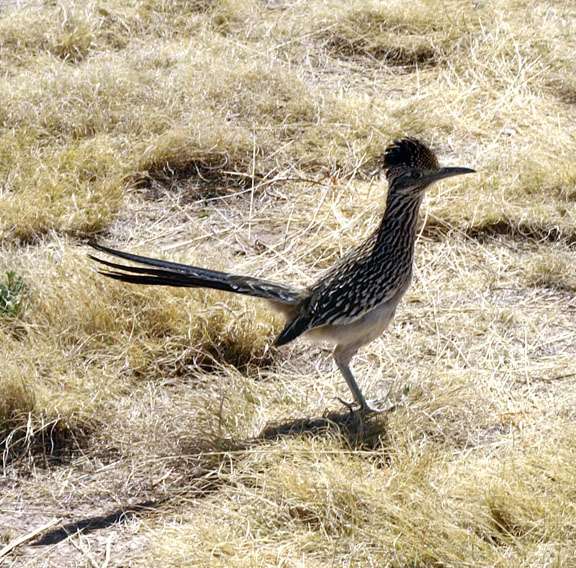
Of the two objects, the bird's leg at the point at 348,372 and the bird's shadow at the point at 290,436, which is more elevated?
the bird's leg at the point at 348,372

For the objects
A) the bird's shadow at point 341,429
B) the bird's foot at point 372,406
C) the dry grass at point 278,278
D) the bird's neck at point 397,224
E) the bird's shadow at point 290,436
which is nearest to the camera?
the dry grass at point 278,278

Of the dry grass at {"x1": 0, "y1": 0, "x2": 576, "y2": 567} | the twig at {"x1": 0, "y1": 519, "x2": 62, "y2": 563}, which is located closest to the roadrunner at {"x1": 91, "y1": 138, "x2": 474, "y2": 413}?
the dry grass at {"x1": 0, "y1": 0, "x2": 576, "y2": 567}

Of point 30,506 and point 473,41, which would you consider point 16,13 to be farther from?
point 30,506

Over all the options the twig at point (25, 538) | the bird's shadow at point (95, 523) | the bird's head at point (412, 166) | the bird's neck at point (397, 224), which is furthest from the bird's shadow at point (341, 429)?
the bird's head at point (412, 166)

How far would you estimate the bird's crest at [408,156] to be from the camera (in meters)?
4.66

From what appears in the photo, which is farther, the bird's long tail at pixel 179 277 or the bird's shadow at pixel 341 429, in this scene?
the bird's long tail at pixel 179 277

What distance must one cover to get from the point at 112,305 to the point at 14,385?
782 millimetres

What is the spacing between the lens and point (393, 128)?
7.03 meters

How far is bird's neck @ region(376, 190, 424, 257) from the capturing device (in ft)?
15.6

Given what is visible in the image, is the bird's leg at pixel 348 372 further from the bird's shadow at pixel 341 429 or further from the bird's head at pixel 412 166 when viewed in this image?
the bird's head at pixel 412 166

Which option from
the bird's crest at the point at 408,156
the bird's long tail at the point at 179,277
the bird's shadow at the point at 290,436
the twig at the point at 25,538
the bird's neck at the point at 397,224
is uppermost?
the bird's crest at the point at 408,156

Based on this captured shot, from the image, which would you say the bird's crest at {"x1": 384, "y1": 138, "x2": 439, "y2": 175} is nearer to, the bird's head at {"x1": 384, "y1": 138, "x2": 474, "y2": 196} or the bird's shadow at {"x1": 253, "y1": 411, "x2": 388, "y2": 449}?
the bird's head at {"x1": 384, "y1": 138, "x2": 474, "y2": 196}

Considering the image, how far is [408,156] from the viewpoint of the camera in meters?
4.67

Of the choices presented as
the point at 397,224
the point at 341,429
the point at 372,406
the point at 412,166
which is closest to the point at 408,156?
the point at 412,166
